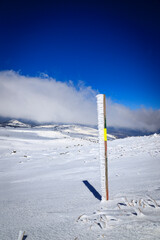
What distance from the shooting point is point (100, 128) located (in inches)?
95.9

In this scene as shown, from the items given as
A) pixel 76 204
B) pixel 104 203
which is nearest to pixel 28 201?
pixel 76 204

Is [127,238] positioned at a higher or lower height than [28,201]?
higher

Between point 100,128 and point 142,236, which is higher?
point 100,128

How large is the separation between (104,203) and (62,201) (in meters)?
0.84

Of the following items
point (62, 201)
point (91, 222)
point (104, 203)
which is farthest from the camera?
point (62, 201)

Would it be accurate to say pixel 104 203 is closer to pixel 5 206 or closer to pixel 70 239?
pixel 70 239

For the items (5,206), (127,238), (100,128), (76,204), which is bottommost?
(5,206)

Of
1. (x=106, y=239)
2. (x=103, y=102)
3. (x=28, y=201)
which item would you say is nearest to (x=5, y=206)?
(x=28, y=201)

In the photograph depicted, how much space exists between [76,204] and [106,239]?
1160mm

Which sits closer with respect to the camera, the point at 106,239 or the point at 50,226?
the point at 106,239

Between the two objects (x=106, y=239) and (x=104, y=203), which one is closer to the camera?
(x=106, y=239)

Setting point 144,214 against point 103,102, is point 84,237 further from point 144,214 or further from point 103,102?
point 103,102

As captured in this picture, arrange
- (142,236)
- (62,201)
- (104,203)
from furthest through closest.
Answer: (62,201) → (104,203) → (142,236)

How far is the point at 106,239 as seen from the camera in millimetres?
1468
